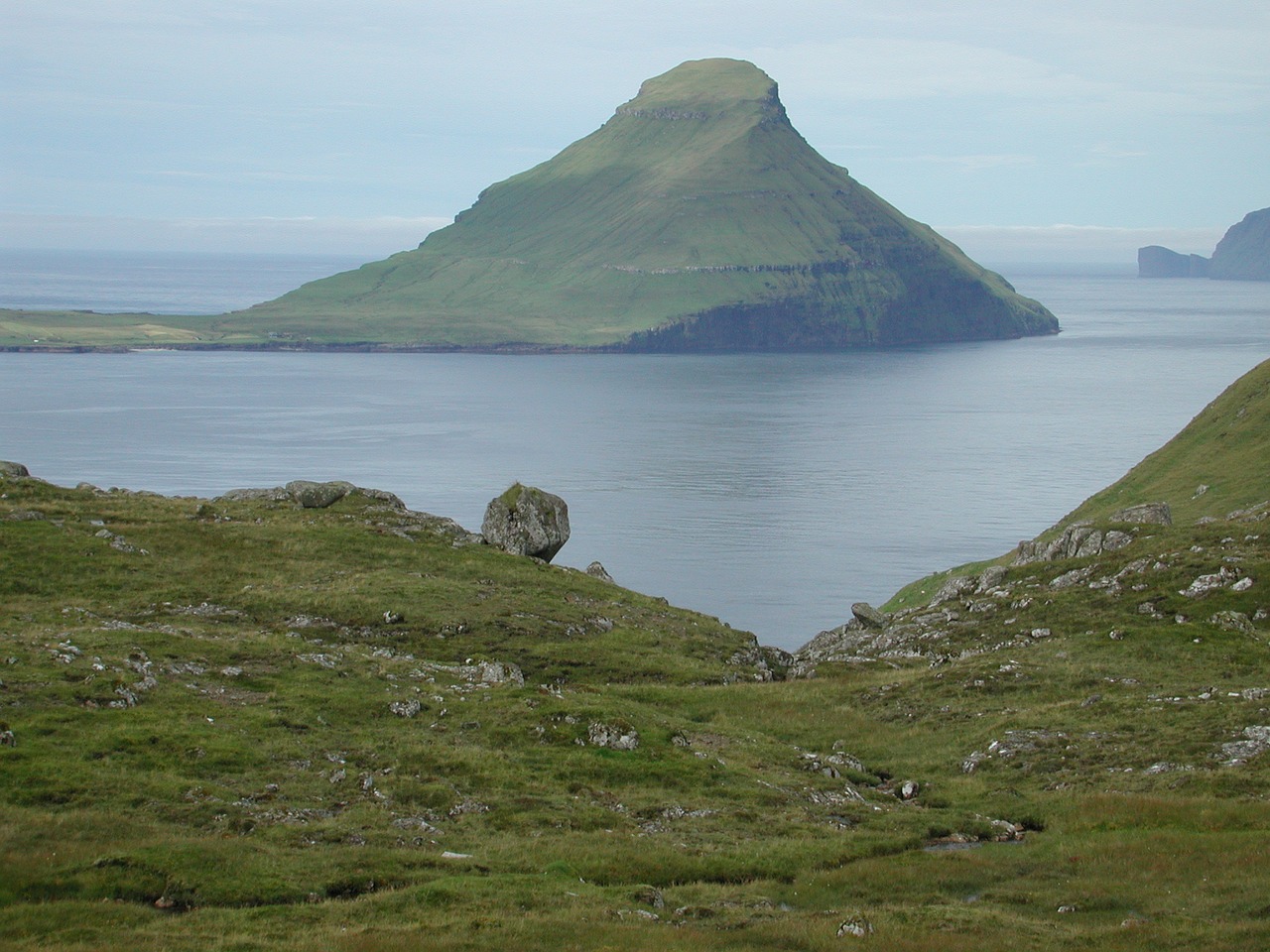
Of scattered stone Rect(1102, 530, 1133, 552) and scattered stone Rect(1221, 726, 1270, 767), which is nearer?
scattered stone Rect(1221, 726, 1270, 767)

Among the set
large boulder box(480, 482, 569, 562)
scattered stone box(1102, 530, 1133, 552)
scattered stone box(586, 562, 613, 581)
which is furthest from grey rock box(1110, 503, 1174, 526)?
large boulder box(480, 482, 569, 562)

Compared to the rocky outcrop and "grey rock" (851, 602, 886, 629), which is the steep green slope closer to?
the rocky outcrop

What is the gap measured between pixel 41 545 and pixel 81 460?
479ft

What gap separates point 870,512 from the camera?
16812cm

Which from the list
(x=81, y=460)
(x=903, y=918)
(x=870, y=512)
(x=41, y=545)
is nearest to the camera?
(x=903, y=918)

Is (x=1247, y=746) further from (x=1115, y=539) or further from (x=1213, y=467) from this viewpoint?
(x=1213, y=467)

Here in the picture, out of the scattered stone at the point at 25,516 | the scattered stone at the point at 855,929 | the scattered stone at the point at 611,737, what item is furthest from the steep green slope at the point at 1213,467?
the scattered stone at the point at 25,516

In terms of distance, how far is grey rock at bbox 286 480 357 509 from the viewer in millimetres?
70688

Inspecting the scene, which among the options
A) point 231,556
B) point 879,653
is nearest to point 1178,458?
point 879,653

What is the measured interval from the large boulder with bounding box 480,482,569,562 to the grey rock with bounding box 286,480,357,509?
8953 mm

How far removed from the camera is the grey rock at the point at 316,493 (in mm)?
70688

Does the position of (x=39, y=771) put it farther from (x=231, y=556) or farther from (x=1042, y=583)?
(x=1042, y=583)

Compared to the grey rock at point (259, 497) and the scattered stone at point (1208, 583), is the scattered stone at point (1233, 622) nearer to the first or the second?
the scattered stone at point (1208, 583)

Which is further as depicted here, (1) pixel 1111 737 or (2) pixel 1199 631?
(2) pixel 1199 631
